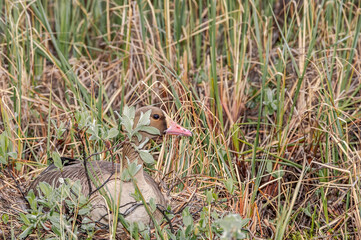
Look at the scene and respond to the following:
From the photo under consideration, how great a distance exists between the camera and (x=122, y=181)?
288 centimetres

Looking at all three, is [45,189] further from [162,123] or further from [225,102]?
[225,102]

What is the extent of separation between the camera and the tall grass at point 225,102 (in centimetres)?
344

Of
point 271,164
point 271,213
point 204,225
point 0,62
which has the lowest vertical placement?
point 271,213

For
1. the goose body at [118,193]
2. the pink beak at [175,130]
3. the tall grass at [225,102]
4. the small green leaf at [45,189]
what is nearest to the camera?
the small green leaf at [45,189]

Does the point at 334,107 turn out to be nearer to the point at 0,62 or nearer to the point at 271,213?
the point at 271,213

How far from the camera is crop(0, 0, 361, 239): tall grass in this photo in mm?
3443

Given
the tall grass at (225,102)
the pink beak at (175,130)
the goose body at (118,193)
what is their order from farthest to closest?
the tall grass at (225,102) → the pink beak at (175,130) → the goose body at (118,193)

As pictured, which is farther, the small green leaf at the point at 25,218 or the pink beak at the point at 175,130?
the pink beak at the point at 175,130

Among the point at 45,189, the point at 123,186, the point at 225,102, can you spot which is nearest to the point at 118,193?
the point at 123,186

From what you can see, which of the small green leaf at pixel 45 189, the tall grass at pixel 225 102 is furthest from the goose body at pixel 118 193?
the tall grass at pixel 225 102

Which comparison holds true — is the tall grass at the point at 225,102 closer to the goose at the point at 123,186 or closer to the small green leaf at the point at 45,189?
the goose at the point at 123,186

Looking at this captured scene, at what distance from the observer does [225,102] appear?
13.0ft

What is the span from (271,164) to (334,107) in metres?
0.53

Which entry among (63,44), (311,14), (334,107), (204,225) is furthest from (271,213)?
(63,44)
